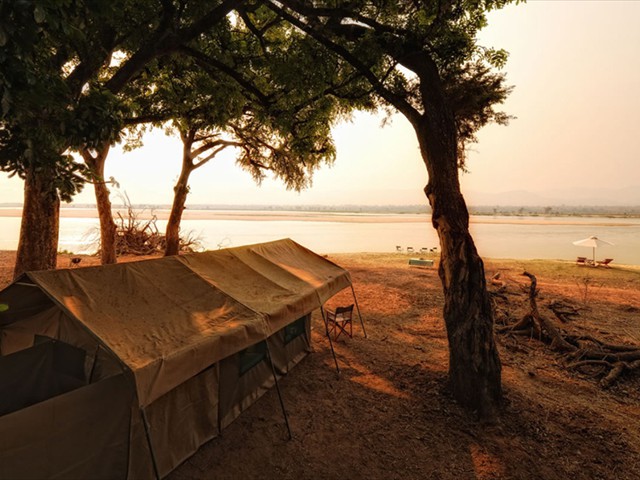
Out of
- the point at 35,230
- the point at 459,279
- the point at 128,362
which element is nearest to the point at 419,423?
the point at 459,279

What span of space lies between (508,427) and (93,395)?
655 cm

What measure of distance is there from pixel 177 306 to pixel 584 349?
32.9 feet

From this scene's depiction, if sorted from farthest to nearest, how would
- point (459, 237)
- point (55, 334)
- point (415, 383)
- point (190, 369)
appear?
point (415, 383)
point (459, 237)
point (55, 334)
point (190, 369)

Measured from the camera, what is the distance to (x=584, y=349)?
9070 mm

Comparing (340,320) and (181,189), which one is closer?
(340,320)

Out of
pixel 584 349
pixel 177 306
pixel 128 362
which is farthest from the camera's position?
pixel 584 349

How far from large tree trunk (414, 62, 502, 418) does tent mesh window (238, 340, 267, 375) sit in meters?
3.78

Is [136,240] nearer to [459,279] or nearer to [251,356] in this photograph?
[251,356]

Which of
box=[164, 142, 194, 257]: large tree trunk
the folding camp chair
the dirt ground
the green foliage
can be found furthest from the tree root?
box=[164, 142, 194, 257]: large tree trunk

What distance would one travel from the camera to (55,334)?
17.2 feet

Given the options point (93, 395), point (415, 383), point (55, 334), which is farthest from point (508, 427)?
point (55, 334)

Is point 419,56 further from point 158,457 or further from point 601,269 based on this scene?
point 601,269

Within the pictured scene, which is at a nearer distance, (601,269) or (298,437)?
(298,437)

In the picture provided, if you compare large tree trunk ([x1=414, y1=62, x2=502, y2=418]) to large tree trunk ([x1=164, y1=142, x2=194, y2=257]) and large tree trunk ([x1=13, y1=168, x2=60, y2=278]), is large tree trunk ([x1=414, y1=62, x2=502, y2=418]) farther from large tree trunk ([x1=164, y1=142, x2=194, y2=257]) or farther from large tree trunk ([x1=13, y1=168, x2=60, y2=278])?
large tree trunk ([x1=164, y1=142, x2=194, y2=257])
